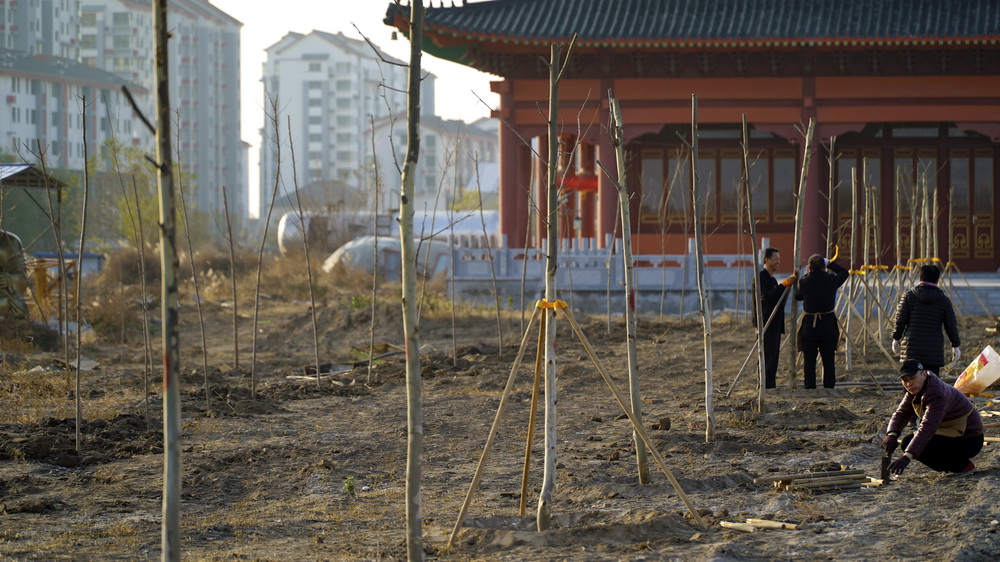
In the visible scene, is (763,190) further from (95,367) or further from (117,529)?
(117,529)

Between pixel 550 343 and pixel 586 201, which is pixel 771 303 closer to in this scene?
pixel 550 343

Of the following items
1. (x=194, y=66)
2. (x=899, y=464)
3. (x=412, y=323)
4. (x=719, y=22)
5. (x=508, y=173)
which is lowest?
(x=899, y=464)

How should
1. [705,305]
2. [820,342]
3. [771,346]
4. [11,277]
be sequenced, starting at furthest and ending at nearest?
[11,277] → [771,346] → [820,342] → [705,305]

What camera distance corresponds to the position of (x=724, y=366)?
12.7m

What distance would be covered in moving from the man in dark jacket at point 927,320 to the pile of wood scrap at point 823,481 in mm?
2676

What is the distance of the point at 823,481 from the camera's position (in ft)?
20.7

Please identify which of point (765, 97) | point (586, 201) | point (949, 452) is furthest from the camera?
point (586, 201)

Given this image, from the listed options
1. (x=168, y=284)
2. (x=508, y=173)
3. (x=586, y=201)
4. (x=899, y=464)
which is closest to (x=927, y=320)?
(x=899, y=464)

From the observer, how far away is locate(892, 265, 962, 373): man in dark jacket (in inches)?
345

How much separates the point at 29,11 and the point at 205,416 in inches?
1628

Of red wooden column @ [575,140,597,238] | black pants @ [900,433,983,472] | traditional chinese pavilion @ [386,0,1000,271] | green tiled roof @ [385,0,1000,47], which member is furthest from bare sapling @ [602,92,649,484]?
red wooden column @ [575,140,597,238]

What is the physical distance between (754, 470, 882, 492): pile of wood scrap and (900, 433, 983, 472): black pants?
38cm

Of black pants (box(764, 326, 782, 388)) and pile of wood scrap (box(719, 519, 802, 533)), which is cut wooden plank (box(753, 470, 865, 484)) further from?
black pants (box(764, 326, 782, 388))

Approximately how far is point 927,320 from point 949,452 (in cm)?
248
